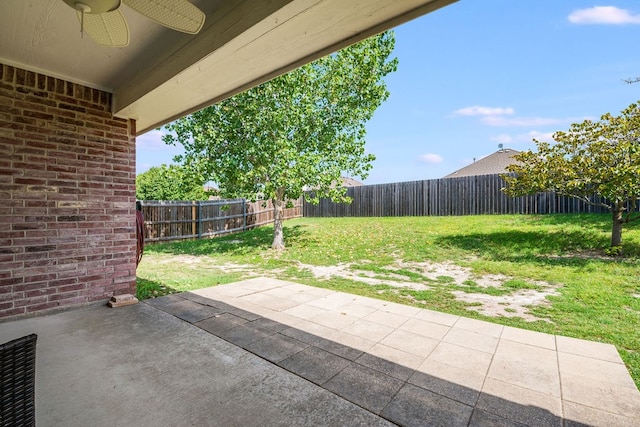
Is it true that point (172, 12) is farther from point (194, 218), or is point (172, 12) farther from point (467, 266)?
point (194, 218)

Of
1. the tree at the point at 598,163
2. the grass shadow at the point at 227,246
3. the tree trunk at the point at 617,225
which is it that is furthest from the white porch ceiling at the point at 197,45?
the tree trunk at the point at 617,225

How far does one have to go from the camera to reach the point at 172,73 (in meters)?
2.59

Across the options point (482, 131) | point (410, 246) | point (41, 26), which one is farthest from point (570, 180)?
point (482, 131)

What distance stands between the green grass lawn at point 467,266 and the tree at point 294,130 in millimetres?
1827

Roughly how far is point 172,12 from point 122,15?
1.15 feet

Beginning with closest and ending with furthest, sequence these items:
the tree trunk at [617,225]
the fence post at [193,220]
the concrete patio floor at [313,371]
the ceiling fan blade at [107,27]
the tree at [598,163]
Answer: the concrete patio floor at [313,371]
the ceiling fan blade at [107,27]
the tree at [598,163]
the tree trunk at [617,225]
the fence post at [193,220]

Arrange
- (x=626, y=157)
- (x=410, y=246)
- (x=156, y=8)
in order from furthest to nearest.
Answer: (x=410, y=246) < (x=626, y=157) < (x=156, y=8)

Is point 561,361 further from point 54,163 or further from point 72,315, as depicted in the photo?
point 54,163

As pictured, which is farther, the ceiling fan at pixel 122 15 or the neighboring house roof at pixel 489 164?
the neighboring house roof at pixel 489 164

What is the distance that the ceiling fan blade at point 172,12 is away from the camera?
159 centimetres

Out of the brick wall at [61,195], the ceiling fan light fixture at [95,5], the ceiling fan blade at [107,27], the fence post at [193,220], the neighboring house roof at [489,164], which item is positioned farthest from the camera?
the neighboring house roof at [489,164]

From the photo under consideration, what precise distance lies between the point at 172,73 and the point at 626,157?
25.2ft

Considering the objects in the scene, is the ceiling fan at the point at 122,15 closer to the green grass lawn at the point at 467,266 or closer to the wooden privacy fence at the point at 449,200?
the green grass lawn at the point at 467,266

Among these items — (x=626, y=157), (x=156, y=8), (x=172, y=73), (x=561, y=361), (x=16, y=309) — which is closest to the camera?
(x=156, y=8)
